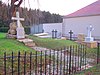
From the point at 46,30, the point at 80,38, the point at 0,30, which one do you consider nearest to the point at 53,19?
the point at 46,30

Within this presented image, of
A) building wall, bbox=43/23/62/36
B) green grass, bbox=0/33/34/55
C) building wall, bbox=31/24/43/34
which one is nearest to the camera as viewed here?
green grass, bbox=0/33/34/55

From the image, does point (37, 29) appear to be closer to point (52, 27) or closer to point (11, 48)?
point (52, 27)

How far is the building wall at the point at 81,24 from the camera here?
26.8 meters

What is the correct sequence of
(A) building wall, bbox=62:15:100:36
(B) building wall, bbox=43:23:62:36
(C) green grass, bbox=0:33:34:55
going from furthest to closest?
1. (B) building wall, bbox=43:23:62:36
2. (A) building wall, bbox=62:15:100:36
3. (C) green grass, bbox=0:33:34:55

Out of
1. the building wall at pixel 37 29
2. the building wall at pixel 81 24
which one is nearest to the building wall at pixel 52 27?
the building wall at pixel 37 29

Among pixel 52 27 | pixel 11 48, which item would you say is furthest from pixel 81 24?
pixel 11 48

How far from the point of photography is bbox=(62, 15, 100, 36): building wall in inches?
1057

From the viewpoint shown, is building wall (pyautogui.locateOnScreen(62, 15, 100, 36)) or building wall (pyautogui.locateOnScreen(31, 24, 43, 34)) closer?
building wall (pyautogui.locateOnScreen(62, 15, 100, 36))

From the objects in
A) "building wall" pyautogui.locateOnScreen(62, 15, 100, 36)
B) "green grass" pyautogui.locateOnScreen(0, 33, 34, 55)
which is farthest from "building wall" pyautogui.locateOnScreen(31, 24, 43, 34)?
"green grass" pyautogui.locateOnScreen(0, 33, 34, 55)

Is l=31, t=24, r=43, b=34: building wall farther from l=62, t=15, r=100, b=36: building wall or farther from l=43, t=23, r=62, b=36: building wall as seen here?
l=62, t=15, r=100, b=36: building wall

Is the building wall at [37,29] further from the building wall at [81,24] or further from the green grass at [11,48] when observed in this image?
the green grass at [11,48]

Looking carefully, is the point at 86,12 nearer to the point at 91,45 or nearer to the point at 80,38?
the point at 80,38

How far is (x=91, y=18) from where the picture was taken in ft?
90.6

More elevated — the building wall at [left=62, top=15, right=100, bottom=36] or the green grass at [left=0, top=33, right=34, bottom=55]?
the building wall at [left=62, top=15, right=100, bottom=36]
